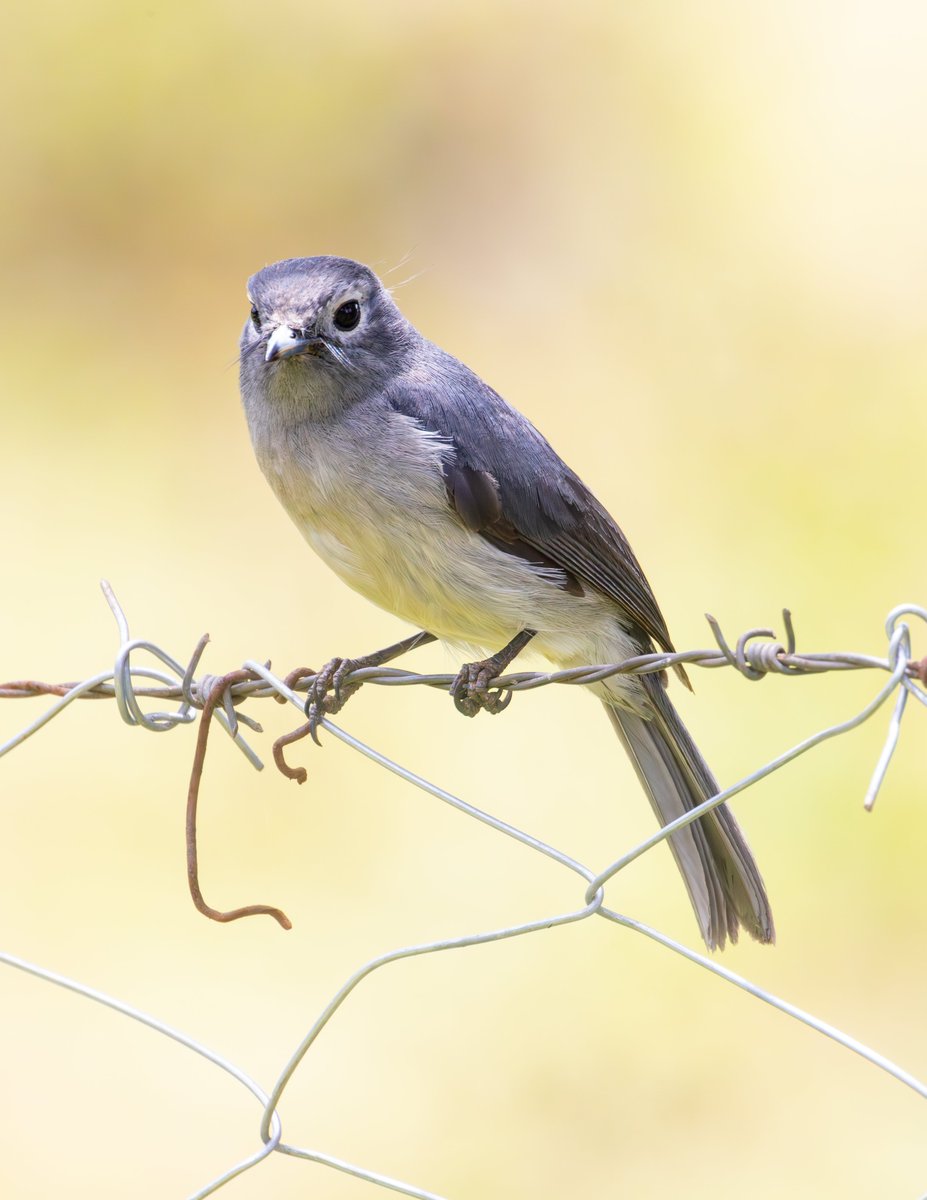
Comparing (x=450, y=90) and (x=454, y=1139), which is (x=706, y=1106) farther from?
(x=450, y=90)

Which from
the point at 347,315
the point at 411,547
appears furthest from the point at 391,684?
the point at 347,315

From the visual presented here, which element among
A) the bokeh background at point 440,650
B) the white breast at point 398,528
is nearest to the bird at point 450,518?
the white breast at point 398,528

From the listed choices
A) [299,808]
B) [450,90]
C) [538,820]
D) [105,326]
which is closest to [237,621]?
[299,808]

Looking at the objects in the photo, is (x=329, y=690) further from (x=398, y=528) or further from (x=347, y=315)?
(x=347, y=315)

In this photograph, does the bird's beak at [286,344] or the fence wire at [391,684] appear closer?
the fence wire at [391,684]

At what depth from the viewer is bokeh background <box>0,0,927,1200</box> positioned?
5.19 meters

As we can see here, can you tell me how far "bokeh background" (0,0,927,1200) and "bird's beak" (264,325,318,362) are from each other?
111 inches

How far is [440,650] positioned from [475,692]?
3468 millimetres

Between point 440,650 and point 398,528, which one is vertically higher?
point 440,650

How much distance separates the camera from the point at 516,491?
3770mm

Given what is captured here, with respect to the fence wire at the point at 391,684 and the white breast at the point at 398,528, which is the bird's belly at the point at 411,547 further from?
the fence wire at the point at 391,684

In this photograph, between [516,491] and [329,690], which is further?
[516,491]

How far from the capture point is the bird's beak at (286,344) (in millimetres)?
3516

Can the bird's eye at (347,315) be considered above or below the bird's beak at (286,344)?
above
